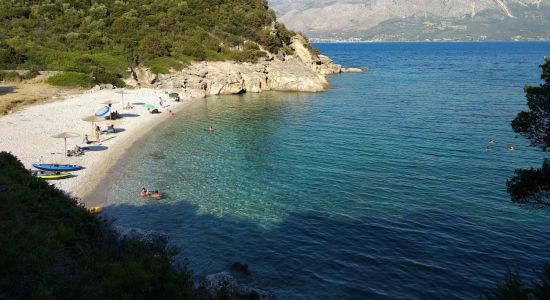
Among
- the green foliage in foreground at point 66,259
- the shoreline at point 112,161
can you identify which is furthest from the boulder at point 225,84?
the green foliage in foreground at point 66,259

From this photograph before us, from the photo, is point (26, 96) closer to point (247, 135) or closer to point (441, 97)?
point (247, 135)

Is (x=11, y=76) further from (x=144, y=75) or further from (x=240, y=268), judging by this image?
(x=240, y=268)

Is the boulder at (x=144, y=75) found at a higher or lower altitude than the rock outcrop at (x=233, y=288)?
higher

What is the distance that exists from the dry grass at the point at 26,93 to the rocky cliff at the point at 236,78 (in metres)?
12.1

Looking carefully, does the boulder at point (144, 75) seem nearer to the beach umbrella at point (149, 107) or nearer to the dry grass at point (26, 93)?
the dry grass at point (26, 93)

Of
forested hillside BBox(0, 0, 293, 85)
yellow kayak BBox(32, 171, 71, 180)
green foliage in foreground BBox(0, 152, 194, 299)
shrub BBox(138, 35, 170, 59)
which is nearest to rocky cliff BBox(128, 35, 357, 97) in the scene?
forested hillside BBox(0, 0, 293, 85)

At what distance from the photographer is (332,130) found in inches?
1574

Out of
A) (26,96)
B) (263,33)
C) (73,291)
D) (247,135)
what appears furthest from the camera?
(263,33)

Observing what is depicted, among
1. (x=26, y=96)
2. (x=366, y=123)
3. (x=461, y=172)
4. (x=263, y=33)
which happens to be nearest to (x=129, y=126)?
(x=26, y=96)

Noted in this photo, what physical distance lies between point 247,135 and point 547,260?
2642 centimetres

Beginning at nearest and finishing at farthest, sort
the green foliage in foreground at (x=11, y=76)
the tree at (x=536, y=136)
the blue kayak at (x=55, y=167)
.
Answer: the tree at (x=536, y=136) → the blue kayak at (x=55, y=167) → the green foliage in foreground at (x=11, y=76)

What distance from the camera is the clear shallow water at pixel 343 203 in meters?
16.5

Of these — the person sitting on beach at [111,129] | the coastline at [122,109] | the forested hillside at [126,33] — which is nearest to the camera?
the coastline at [122,109]

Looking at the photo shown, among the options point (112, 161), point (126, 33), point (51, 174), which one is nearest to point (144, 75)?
point (126, 33)
